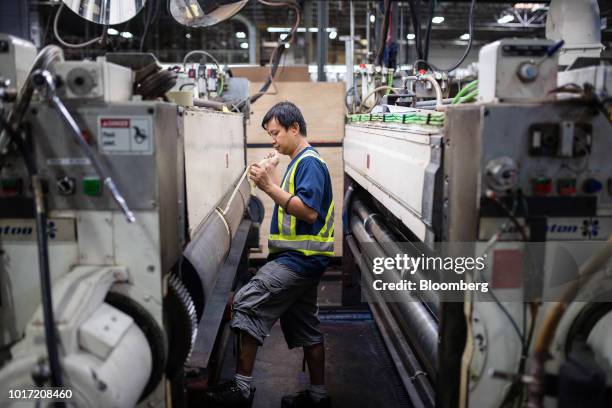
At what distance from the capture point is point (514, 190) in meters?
1.15

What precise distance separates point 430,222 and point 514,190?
0.76ft

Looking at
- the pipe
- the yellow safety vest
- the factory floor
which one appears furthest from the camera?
the factory floor

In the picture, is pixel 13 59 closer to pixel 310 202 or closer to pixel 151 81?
pixel 151 81

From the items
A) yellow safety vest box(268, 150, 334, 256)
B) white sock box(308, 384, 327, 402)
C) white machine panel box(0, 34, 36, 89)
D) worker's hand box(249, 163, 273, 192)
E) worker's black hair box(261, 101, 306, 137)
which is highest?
white machine panel box(0, 34, 36, 89)

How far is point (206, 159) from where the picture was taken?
1715mm

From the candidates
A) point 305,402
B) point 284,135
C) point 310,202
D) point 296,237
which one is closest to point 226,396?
point 305,402

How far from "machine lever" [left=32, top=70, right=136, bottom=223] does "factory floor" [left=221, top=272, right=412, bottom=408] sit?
138 cm

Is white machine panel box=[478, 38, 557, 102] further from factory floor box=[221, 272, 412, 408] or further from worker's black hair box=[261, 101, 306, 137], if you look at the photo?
factory floor box=[221, 272, 412, 408]

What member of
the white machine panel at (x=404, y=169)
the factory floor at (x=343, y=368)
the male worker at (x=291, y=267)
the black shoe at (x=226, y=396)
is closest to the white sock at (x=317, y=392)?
the male worker at (x=291, y=267)

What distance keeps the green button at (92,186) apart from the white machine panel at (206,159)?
1.02 ft

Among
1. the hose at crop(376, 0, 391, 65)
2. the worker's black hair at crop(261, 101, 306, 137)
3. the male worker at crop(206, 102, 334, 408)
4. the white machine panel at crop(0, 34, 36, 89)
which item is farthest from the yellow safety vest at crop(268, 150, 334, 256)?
the hose at crop(376, 0, 391, 65)

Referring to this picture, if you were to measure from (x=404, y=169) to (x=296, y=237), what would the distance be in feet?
1.91

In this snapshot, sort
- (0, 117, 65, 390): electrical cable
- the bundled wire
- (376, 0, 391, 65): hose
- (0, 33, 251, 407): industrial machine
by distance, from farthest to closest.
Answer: (376, 0, 391, 65): hose
the bundled wire
(0, 33, 251, 407): industrial machine
(0, 117, 65, 390): electrical cable

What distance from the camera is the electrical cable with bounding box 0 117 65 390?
3.03ft
